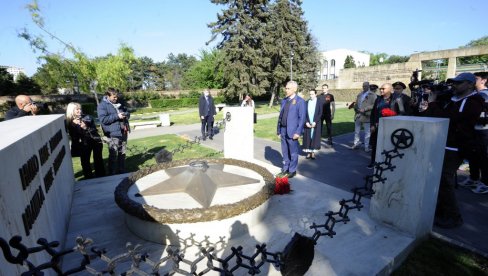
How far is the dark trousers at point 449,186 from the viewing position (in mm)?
3807

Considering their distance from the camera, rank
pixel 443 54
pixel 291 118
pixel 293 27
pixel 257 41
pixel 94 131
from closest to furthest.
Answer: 1. pixel 291 118
2. pixel 94 131
3. pixel 257 41
4. pixel 443 54
5. pixel 293 27

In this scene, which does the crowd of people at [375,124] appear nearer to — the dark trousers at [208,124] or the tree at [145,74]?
the dark trousers at [208,124]

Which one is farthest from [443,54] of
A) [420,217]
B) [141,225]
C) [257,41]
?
[141,225]

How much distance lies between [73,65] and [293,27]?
79.2 feet

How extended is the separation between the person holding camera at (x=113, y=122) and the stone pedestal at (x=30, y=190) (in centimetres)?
205

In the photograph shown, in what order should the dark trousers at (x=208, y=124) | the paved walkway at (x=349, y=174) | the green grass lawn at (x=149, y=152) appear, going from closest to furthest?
the paved walkway at (x=349, y=174) → the green grass lawn at (x=149, y=152) → the dark trousers at (x=208, y=124)

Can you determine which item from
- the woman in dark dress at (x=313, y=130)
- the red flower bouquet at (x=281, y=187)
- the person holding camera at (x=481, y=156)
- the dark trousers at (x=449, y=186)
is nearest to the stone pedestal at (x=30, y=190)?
the red flower bouquet at (x=281, y=187)

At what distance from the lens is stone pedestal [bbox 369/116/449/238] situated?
3.18m

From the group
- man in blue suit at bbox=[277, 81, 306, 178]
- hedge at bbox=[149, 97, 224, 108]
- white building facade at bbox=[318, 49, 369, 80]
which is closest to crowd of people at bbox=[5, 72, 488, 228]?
man in blue suit at bbox=[277, 81, 306, 178]

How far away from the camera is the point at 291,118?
5434mm

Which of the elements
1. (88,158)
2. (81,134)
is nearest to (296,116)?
(81,134)

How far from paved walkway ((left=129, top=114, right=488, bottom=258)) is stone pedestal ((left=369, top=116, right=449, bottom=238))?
20.9 inches

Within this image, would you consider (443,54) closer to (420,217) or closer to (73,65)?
(420,217)

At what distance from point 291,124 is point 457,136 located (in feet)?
8.69
